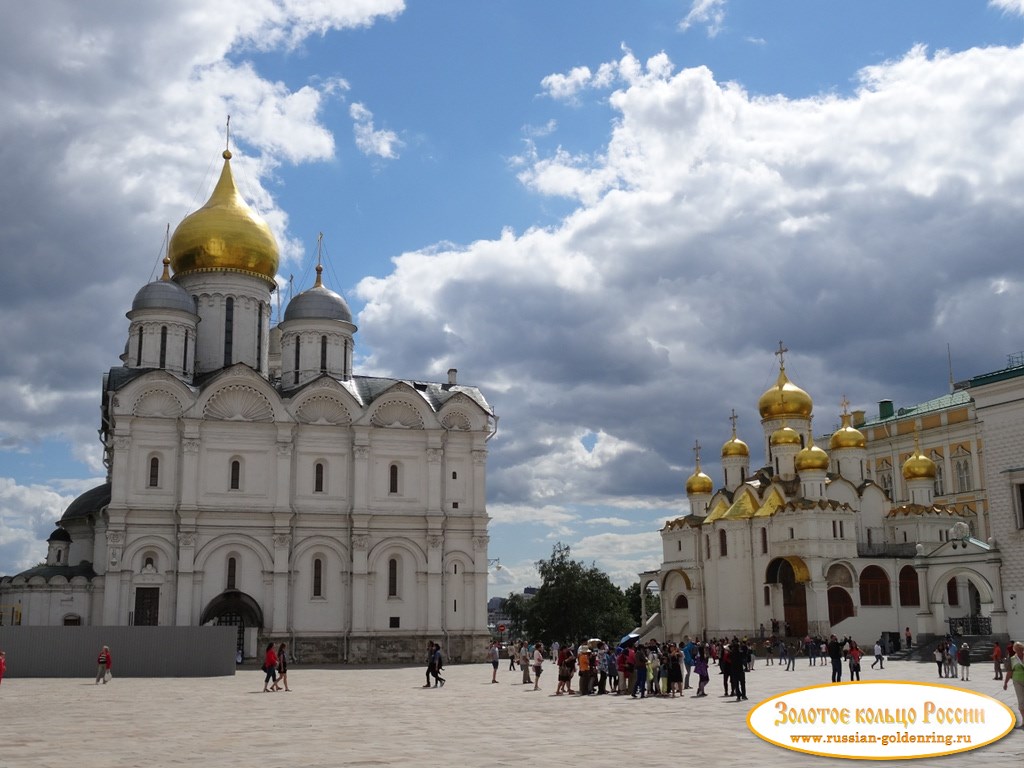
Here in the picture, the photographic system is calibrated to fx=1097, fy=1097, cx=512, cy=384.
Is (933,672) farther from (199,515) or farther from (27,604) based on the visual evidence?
(27,604)

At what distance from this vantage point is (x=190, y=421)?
133 ft

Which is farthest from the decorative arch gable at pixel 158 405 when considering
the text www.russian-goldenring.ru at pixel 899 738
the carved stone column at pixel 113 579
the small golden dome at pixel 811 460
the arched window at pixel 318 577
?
the text www.russian-goldenring.ru at pixel 899 738

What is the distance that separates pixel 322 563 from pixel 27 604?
414 inches

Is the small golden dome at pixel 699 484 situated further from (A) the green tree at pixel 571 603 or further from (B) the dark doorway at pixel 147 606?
(B) the dark doorway at pixel 147 606

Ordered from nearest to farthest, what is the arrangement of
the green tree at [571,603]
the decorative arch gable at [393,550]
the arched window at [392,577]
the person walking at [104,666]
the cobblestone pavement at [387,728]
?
the cobblestone pavement at [387,728] → the person walking at [104,666] → the decorative arch gable at [393,550] → the arched window at [392,577] → the green tree at [571,603]

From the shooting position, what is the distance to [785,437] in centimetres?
5066

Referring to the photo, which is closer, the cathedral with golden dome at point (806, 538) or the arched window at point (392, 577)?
the arched window at point (392, 577)

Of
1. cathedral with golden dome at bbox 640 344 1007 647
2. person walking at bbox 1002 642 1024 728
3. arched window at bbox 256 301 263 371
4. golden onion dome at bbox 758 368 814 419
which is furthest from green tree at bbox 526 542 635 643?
person walking at bbox 1002 642 1024 728

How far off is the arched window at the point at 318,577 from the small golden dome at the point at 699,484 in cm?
2159

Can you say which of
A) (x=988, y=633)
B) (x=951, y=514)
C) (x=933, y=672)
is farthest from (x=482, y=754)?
(x=951, y=514)

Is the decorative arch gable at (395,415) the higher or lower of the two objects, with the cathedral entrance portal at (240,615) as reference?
higher

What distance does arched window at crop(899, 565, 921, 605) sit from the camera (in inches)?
1825

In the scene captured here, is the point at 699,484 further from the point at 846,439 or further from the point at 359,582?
the point at 359,582
